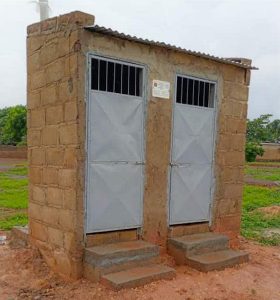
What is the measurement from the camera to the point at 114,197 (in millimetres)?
5598

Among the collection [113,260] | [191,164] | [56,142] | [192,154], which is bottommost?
[113,260]

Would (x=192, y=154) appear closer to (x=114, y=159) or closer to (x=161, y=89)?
(x=161, y=89)

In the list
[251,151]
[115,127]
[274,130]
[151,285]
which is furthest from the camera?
[274,130]

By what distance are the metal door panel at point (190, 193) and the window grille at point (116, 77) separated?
1463 millimetres

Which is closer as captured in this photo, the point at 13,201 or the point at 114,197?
the point at 114,197

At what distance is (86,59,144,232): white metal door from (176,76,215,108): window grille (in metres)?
0.85

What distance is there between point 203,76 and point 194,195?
6.52ft

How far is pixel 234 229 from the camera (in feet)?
24.0

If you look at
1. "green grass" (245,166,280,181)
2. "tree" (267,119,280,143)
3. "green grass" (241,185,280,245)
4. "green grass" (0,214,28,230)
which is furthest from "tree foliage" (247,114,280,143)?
"green grass" (0,214,28,230)

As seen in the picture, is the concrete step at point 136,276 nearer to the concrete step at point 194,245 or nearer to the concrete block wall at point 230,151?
the concrete step at point 194,245

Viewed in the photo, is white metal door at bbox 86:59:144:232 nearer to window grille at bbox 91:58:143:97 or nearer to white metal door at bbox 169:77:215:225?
window grille at bbox 91:58:143:97

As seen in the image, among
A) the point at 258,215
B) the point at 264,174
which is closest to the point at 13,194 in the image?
the point at 258,215

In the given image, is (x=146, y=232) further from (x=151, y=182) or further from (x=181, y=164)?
(x=181, y=164)

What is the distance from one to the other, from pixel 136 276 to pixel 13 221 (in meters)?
5.41
